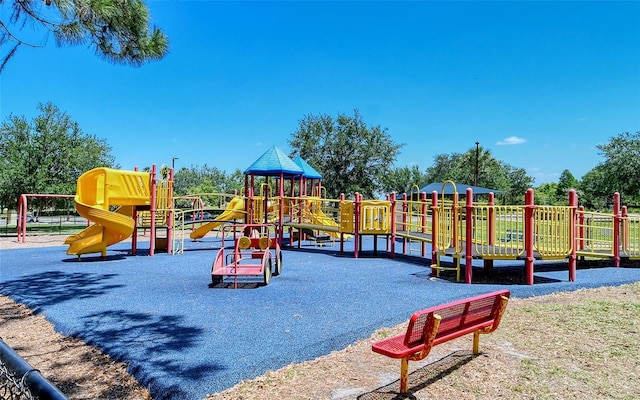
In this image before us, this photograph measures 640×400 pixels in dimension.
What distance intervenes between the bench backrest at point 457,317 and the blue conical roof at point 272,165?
12.9 metres

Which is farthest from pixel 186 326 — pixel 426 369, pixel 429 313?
pixel 429 313

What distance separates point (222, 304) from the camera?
700 centimetres

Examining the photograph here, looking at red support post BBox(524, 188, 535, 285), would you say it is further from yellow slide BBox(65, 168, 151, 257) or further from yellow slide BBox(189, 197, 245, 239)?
yellow slide BBox(189, 197, 245, 239)

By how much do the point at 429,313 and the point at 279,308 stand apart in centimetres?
359

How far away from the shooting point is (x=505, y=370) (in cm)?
416

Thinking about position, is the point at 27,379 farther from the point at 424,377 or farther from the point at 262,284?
the point at 262,284

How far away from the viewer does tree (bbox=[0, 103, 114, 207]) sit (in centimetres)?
2444

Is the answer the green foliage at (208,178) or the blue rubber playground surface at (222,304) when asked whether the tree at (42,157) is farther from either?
the green foliage at (208,178)

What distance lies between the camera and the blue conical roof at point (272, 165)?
16.9 metres

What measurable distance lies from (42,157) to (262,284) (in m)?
23.1

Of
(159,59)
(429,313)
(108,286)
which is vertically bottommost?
(108,286)

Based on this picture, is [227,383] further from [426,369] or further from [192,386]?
[426,369]

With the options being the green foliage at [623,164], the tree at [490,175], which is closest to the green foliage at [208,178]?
the tree at [490,175]

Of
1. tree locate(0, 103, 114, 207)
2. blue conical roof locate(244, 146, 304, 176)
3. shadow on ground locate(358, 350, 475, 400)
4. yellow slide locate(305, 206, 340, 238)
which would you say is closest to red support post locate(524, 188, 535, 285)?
shadow on ground locate(358, 350, 475, 400)
